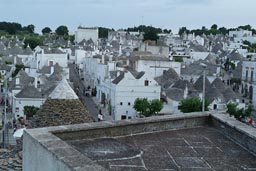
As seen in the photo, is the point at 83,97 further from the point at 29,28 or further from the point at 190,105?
the point at 29,28

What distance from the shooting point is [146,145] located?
20.7 ft

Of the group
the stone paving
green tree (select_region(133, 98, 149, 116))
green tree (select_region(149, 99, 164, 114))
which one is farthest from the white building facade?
the stone paving

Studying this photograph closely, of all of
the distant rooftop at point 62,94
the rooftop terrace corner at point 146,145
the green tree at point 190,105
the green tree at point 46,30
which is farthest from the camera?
the green tree at point 46,30

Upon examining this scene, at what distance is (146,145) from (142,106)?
27.3 m

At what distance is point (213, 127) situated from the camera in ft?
25.2

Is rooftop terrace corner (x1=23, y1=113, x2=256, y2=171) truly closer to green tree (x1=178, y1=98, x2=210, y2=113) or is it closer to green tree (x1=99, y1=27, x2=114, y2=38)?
green tree (x1=178, y1=98, x2=210, y2=113)

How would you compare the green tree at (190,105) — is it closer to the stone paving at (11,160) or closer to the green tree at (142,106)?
the green tree at (142,106)

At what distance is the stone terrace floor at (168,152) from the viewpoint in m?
5.51

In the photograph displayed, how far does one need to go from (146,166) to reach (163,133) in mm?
A: 1706

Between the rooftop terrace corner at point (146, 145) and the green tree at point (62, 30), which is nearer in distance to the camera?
the rooftop terrace corner at point (146, 145)

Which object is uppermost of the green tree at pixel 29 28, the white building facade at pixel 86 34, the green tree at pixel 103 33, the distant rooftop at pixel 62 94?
the green tree at pixel 29 28

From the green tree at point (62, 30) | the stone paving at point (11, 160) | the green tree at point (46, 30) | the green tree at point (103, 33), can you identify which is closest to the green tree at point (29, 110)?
the stone paving at point (11, 160)

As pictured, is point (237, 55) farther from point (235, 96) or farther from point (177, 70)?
point (235, 96)

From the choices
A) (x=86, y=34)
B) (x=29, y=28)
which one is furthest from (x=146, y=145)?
(x=29, y=28)
